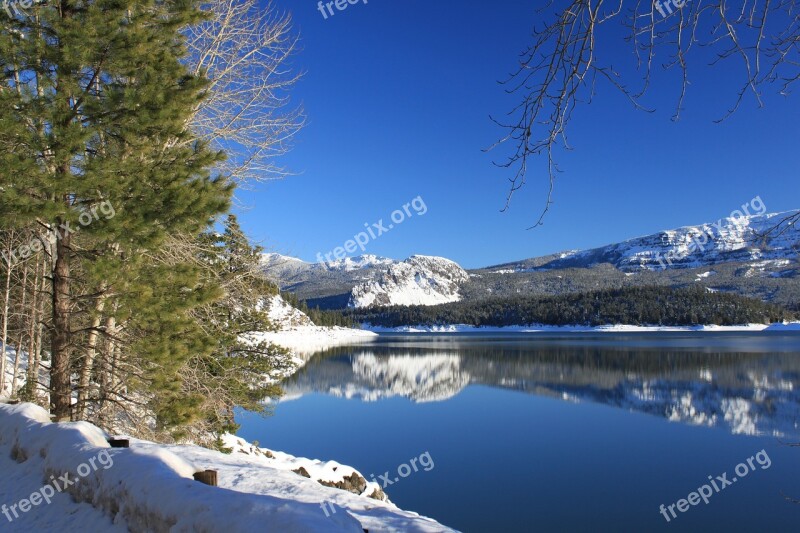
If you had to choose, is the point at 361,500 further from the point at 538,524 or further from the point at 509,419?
the point at 509,419

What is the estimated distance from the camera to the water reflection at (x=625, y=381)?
2500 centimetres

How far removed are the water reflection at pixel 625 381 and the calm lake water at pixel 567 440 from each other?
16 centimetres

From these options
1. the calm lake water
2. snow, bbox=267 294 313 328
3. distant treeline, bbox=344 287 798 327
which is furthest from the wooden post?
distant treeline, bbox=344 287 798 327

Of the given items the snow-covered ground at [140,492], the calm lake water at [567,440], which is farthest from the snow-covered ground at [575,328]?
the snow-covered ground at [140,492]

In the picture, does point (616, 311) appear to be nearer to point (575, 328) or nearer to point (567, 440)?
point (575, 328)

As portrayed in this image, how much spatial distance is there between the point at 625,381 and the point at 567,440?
18011 mm

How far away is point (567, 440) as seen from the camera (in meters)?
20.7

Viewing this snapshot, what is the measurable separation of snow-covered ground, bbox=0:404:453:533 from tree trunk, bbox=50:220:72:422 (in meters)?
0.61

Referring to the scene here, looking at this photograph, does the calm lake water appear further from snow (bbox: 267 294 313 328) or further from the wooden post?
the wooden post

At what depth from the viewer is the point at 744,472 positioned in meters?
16.1

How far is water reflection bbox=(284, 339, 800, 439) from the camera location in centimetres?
2500

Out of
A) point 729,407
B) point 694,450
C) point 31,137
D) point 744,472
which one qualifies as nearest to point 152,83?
point 31,137

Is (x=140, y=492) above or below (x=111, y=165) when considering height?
below

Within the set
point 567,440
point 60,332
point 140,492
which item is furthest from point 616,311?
point 140,492
